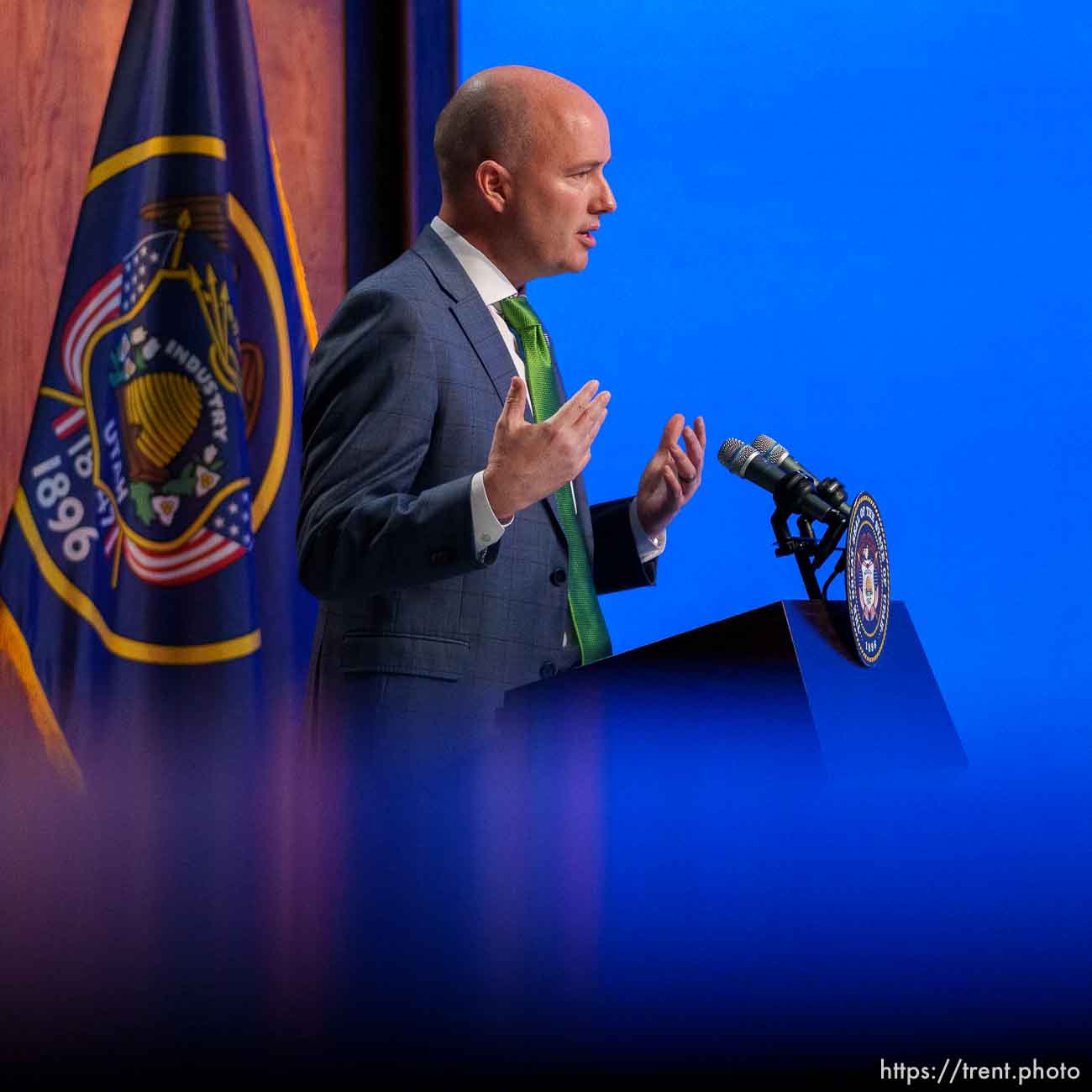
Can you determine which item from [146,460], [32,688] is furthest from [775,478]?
[32,688]

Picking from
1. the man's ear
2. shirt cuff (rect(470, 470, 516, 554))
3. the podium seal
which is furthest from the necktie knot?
the podium seal

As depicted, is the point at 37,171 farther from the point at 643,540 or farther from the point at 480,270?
the point at 643,540

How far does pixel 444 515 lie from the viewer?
139 centimetres

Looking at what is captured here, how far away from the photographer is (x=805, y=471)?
1.47 m

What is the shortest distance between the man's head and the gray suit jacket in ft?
0.36

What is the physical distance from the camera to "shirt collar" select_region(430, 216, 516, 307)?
1.72 metres

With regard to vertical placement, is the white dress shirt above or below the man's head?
below

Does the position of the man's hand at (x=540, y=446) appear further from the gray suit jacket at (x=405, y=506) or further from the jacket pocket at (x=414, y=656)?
the jacket pocket at (x=414, y=656)

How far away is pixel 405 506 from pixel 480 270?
42 cm

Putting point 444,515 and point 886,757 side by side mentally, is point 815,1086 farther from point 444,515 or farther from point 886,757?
point 444,515

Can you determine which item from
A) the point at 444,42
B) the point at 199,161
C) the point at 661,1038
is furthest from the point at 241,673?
the point at 661,1038

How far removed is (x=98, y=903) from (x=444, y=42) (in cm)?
230

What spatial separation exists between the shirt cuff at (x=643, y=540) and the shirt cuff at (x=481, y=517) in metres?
0.45

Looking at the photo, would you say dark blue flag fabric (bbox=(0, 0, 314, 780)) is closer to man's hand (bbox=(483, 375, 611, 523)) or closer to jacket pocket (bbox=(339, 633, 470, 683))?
jacket pocket (bbox=(339, 633, 470, 683))
